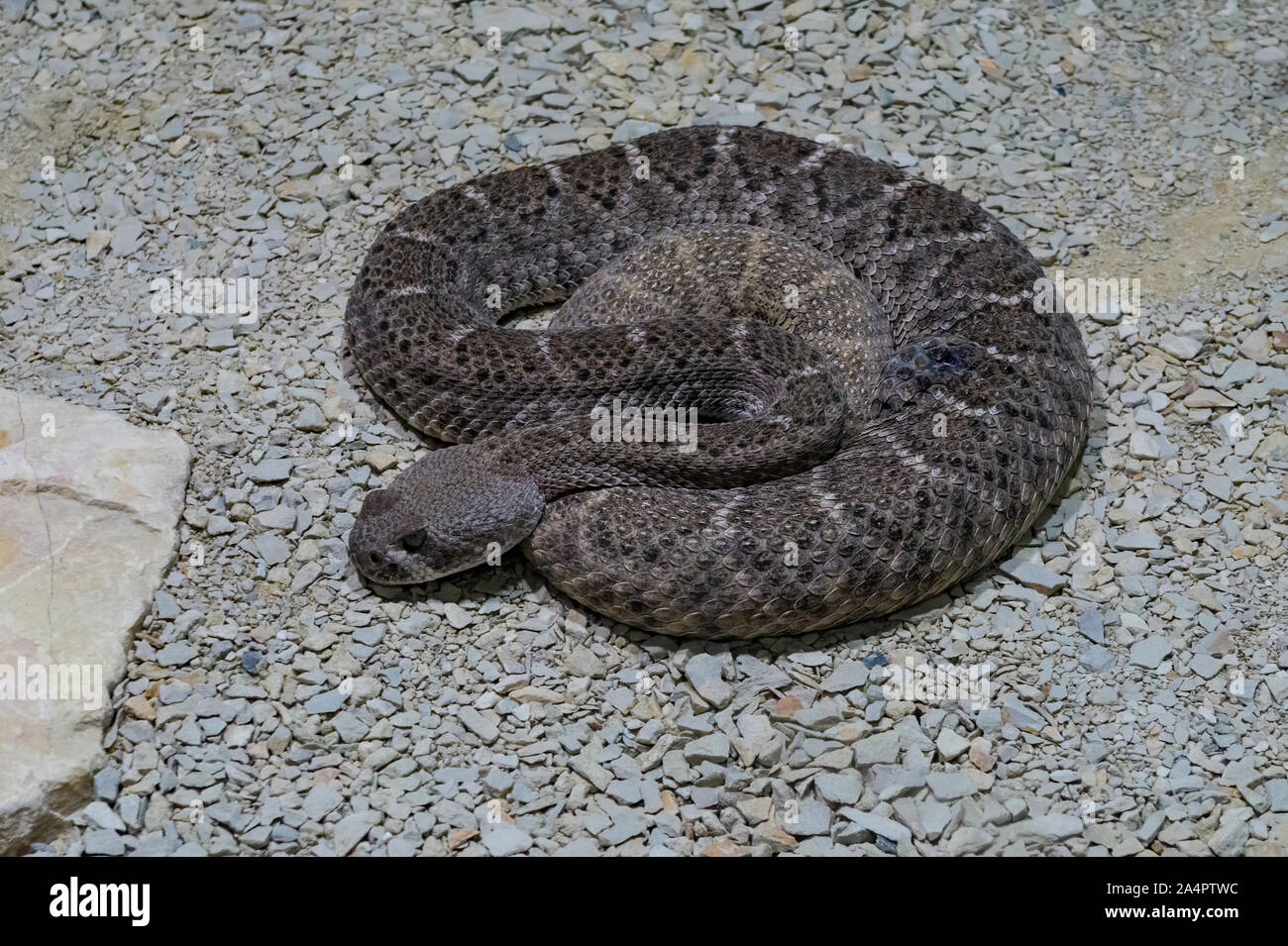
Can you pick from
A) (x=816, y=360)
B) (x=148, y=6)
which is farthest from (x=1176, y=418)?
(x=148, y=6)

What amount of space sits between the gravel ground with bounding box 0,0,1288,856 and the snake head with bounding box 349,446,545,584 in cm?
22

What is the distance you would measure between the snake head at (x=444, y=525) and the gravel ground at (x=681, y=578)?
223 mm

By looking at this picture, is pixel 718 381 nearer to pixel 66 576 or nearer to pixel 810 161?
pixel 810 161

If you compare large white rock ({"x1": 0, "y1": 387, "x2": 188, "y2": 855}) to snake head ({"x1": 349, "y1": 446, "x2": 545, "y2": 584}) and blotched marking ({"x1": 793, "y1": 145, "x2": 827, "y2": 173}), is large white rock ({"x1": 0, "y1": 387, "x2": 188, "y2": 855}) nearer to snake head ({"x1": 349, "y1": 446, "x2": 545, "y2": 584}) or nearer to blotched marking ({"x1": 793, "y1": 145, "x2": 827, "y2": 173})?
snake head ({"x1": 349, "y1": 446, "x2": 545, "y2": 584})

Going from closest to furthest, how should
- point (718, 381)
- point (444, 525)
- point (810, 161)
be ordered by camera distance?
1. point (444, 525)
2. point (718, 381)
3. point (810, 161)

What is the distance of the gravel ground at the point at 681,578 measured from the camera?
5359 mm

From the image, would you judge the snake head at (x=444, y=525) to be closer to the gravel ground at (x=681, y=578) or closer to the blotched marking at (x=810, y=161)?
the gravel ground at (x=681, y=578)

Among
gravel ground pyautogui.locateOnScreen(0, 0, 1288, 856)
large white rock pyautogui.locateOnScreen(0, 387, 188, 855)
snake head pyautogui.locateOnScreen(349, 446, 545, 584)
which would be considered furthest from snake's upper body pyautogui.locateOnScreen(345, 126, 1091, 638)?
large white rock pyautogui.locateOnScreen(0, 387, 188, 855)

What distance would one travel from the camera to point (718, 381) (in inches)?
268

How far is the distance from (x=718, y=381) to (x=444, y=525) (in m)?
1.70

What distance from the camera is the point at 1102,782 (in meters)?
5.40

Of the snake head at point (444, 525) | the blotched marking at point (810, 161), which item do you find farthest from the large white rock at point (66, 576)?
the blotched marking at point (810, 161)

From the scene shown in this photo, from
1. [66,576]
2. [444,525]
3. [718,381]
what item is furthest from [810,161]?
[66,576]

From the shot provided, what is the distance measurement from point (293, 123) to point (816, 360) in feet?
13.2
